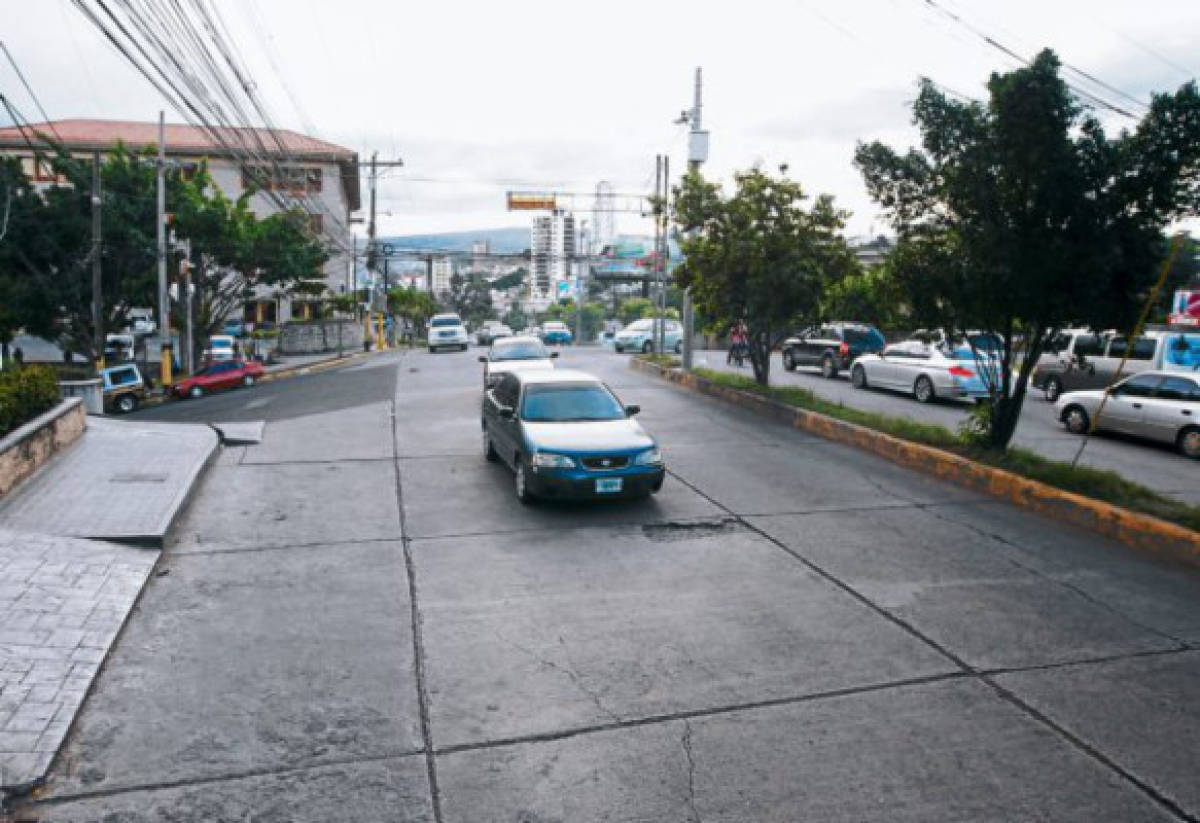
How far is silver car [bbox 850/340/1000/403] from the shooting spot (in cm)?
2045

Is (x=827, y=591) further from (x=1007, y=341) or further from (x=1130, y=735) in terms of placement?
(x=1007, y=341)

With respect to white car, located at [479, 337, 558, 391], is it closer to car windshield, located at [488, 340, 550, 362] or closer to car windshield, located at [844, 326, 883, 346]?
car windshield, located at [488, 340, 550, 362]

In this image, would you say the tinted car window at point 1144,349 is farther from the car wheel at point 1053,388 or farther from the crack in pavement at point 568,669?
the crack in pavement at point 568,669

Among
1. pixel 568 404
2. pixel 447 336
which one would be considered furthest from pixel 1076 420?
pixel 447 336

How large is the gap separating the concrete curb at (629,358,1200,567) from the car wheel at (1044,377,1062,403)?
880cm

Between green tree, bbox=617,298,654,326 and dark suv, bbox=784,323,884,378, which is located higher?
green tree, bbox=617,298,654,326

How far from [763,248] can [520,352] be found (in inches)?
255

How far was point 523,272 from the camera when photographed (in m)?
191

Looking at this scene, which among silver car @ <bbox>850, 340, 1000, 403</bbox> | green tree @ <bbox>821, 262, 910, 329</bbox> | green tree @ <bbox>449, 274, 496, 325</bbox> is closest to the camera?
green tree @ <bbox>821, 262, 910, 329</bbox>

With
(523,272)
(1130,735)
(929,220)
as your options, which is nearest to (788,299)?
(929,220)

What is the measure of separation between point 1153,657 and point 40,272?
111ft

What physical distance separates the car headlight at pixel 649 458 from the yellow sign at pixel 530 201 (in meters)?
41.7

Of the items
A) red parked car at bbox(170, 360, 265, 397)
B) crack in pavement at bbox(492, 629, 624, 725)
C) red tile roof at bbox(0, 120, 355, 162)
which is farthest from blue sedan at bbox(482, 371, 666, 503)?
red tile roof at bbox(0, 120, 355, 162)

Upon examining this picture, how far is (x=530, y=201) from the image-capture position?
5059 cm
